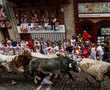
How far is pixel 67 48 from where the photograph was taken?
1012cm

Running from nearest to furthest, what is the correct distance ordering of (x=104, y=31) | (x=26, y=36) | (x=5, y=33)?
(x=104, y=31), (x=26, y=36), (x=5, y=33)

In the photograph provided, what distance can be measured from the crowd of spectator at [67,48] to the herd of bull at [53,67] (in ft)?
9.41

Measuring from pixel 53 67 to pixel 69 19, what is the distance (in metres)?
7.06

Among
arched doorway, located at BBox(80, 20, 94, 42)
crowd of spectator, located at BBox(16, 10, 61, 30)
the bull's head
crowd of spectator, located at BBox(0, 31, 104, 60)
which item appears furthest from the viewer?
crowd of spectator, located at BBox(16, 10, 61, 30)

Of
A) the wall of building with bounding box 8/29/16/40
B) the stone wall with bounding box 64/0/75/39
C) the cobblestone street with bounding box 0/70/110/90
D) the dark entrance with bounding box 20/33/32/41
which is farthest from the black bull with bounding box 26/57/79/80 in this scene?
the wall of building with bounding box 8/29/16/40

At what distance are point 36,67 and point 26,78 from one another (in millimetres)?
1192

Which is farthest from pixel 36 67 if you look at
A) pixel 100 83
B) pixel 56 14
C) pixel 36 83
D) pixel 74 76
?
pixel 56 14

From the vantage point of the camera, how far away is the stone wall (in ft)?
39.5

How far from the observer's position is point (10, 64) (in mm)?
6809

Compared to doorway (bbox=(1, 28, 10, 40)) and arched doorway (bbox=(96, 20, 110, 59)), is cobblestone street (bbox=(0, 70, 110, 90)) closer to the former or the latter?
arched doorway (bbox=(96, 20, 110, 59))

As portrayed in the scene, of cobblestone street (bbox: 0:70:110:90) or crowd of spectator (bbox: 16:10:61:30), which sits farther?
crowd of spectator (bbox: 16:10:61:30)

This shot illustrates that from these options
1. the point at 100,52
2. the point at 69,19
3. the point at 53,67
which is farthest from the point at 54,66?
the point at 69,19

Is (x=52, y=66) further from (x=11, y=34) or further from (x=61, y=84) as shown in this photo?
(x=11, y=34)

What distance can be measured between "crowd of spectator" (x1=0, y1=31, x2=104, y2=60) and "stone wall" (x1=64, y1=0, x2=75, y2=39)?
3.86 feet
